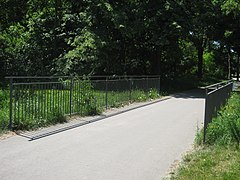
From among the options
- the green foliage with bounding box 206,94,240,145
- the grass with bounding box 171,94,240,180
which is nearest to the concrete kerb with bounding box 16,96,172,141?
the grass with bounding box 171,94,240,180

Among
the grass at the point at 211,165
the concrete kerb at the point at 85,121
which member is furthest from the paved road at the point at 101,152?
the grass at the point at 211,165

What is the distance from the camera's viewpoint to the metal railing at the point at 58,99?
811 centimetres

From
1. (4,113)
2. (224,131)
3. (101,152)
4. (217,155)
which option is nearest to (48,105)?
(4,113)

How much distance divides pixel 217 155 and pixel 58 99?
17.6 ft

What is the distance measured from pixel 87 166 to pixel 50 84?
417cm

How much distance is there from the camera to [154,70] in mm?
25016

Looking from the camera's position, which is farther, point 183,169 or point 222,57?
point 222,57

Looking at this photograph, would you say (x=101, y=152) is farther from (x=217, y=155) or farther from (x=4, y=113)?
Result: (x=4, y=113)

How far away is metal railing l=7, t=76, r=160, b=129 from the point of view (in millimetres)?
8109

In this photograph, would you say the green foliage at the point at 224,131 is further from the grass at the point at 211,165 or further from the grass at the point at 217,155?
the grass at the point at 211,165

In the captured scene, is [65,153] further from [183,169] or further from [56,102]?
[56,102]

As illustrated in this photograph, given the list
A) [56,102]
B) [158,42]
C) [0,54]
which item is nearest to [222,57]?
[158,42]

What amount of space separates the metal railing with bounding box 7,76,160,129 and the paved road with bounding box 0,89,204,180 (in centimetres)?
93

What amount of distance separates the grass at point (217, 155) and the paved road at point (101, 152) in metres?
0.41
